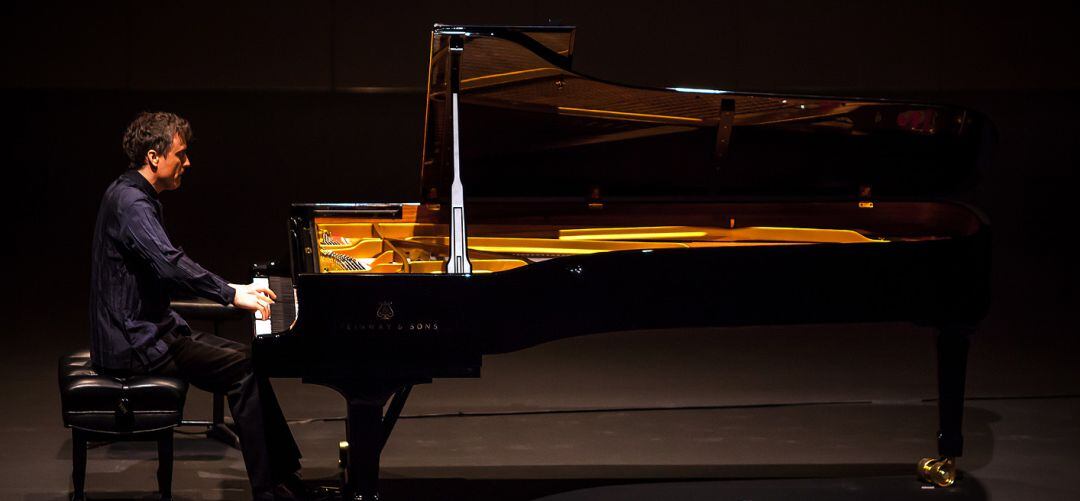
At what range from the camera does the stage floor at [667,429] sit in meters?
3.49

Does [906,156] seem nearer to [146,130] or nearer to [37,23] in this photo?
[146,130]

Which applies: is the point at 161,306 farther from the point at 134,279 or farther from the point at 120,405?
the point at 120,405

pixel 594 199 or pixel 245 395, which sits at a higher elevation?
pixel 594 199

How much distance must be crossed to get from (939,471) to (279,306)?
210cm

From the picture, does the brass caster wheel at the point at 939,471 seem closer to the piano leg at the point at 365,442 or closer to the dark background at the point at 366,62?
the piano leg at the point at 365,442

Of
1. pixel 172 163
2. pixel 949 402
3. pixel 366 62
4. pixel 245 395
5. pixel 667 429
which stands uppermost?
pixel 366 62

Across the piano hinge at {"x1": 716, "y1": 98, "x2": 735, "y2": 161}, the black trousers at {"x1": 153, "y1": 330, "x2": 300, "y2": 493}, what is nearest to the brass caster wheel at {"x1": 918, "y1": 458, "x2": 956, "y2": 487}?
the piano hinge at {"x1": 716, "y1": 98, "x2": 735, "y2": 161}

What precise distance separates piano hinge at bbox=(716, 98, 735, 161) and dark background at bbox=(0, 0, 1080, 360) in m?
4.32

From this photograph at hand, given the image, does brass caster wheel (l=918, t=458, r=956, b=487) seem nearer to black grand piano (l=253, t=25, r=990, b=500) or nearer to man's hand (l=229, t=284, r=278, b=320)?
black grand piano (l=253, t=25, r=990, b=500)

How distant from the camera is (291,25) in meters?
8.37

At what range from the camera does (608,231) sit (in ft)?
13.1

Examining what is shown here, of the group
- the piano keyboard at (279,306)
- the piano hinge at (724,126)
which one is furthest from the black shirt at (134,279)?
the piano hinge at (724,126)

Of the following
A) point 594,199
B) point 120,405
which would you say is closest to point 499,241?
point 594,199

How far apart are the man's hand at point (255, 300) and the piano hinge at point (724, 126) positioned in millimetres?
1656
